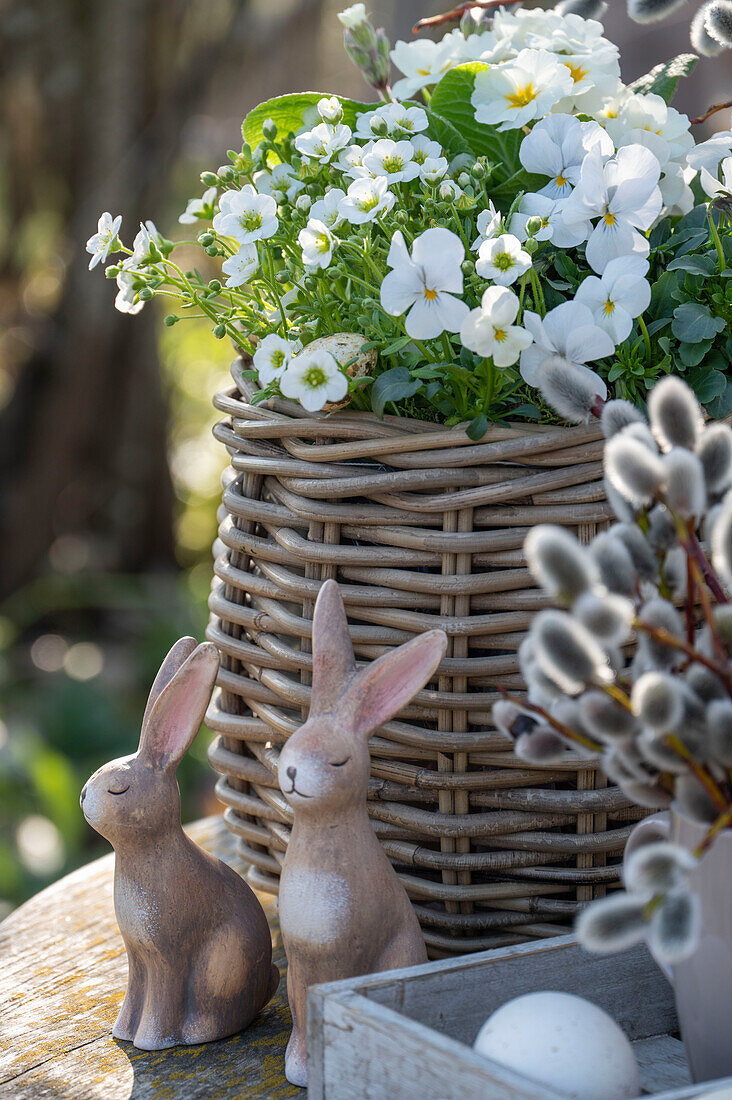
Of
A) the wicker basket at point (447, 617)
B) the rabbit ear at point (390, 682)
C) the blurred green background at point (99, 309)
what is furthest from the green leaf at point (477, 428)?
the blurred green background at point (99, 309)

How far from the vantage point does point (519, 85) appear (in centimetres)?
65

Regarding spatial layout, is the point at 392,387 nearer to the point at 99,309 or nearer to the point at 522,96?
the point at 522,96

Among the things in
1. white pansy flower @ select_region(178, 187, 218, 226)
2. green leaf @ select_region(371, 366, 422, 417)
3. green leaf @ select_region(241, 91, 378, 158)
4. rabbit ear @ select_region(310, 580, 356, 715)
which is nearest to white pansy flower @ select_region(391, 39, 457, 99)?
green leaf @ select_region(241, 91, 378, 158)

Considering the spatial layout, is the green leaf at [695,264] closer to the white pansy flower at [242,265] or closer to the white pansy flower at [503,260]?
the white pansy flower at [503,260]

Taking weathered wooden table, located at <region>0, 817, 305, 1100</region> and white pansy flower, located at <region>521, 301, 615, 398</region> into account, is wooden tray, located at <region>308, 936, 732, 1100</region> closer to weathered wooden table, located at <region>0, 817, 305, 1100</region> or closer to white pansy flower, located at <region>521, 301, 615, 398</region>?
weathered wooden table, located at <region>0, 817, 305, 1100</region>

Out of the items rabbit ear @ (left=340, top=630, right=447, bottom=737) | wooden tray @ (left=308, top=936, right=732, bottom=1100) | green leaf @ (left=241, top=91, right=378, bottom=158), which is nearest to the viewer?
wooden tray @ (left=308, top=936, right=732, bottom=1100)

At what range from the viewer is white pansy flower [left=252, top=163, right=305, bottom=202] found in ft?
2.24

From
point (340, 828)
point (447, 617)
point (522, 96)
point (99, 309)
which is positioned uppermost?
point (99, 309)

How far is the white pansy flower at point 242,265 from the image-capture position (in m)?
0.65

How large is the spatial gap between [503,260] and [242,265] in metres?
0.18

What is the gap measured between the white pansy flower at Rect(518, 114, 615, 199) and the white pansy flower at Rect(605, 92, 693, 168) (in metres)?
0.03

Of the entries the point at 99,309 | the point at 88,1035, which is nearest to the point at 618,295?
the point at 88,1035

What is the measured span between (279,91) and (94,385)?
92cm

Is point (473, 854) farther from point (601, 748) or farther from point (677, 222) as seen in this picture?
point (677, 222)
